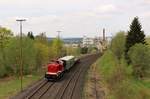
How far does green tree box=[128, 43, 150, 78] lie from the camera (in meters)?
64.7

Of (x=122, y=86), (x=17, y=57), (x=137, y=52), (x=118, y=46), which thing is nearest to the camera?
(x=122, y=86)

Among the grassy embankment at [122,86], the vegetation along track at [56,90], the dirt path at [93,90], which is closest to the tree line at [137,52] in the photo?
the grassy embankment at [122,86]

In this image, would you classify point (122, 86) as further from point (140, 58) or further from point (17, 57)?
point (17, 57)

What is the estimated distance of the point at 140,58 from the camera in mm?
66188

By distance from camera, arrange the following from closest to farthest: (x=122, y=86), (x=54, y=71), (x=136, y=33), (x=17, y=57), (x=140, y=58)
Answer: (x=122, y=86) < (x=54, y=71) < (x=140, y=58) < (x=17, y=57) < (x=136, y=33)

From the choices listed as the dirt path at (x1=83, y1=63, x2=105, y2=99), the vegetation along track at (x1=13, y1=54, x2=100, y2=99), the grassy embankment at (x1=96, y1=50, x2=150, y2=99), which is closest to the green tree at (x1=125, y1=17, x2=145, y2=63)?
the grassy embankment at (x1=96, y1=50, x2=150, y2=99)

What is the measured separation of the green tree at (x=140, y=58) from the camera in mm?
64688

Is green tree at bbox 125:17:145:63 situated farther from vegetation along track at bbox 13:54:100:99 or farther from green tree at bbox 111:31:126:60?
green tree at bbox 111:31:126:60

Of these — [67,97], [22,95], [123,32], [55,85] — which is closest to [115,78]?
[55,85]

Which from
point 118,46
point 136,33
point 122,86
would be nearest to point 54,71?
point 136,33

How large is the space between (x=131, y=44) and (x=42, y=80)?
71.3ft

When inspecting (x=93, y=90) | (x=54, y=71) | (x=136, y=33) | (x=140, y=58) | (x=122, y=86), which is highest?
(x=136, y=33)

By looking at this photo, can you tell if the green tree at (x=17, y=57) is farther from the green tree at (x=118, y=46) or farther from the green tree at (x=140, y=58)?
the green tree at (x=118, y=46)

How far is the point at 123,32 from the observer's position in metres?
101
